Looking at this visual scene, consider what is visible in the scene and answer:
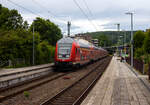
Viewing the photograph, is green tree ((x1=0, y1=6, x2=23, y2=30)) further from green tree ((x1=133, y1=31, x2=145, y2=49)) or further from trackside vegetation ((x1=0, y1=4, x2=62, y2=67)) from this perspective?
green tree ((x1=133, y1=31, x2=145, y2=49))

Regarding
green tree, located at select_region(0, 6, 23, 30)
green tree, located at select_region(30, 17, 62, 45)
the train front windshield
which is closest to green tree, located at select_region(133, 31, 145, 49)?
the train front windshield

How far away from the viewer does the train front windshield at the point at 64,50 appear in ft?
72.0

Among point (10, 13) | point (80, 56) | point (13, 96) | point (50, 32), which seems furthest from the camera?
point (50, 32)

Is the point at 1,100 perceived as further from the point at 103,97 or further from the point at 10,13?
the point at 10,13

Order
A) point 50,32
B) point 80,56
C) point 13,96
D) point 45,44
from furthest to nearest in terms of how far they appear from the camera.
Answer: point 50,32 < point 45,44 < point 80,56 < point 13,96

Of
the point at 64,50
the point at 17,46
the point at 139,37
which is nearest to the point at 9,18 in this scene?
the point at 17,46

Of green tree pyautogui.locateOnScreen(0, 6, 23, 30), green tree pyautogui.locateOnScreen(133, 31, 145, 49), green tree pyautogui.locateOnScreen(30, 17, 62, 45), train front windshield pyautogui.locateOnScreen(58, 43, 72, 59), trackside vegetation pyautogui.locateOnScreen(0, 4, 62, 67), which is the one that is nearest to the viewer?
train front windshield pyautogui.locateOnScreen(58, 43, 72, 59)

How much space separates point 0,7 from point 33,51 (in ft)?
66.8

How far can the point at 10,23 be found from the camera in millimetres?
43062

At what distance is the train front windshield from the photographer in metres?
22.0

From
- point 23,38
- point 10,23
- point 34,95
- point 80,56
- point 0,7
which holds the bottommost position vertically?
point 34,95

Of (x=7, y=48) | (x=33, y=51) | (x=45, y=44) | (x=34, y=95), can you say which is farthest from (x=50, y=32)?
(x=34, y=95)

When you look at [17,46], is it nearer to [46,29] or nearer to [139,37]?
[139,37]

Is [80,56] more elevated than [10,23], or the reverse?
[10,23]
